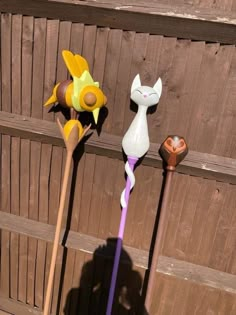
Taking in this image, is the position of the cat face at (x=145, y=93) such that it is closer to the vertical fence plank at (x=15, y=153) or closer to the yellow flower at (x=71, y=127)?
the yellow flower at (x=71, y=127)

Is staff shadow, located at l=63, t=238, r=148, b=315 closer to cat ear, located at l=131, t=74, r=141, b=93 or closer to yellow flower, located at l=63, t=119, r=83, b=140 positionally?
yellow flower, located at l=63, t=119, r=83, b=140

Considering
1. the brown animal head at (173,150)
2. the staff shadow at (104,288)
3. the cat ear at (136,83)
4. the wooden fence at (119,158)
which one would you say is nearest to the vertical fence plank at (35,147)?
the wooden fence at (119,158)

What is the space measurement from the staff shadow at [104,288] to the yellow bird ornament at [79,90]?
0.77m

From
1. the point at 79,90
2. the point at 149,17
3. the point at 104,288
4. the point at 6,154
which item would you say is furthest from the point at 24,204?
the point at 149,17

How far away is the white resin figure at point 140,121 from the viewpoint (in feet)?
5.80

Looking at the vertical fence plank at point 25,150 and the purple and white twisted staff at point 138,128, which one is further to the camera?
the vertical fence plank at point 25,150

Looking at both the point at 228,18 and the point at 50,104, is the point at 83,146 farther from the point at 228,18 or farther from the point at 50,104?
the point at 228,18

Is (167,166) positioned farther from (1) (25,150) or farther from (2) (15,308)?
(2) (15,308)

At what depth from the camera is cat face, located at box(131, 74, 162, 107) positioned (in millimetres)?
1760

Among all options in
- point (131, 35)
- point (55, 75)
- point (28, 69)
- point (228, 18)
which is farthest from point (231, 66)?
point (28, 69)

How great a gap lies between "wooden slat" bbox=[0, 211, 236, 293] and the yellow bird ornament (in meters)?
0.74

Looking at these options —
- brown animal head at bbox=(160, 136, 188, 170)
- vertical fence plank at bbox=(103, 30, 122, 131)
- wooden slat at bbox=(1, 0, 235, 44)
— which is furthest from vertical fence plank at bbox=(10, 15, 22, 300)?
brown animal head at bbox=(160, 136, 188, 170)

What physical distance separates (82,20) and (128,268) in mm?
1260

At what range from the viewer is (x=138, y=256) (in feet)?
7.06
